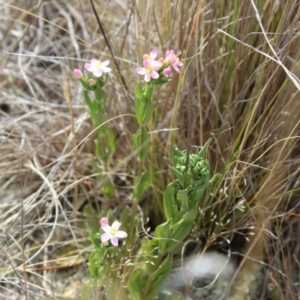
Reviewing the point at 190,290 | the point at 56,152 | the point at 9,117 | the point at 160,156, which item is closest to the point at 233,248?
the point at 190,290

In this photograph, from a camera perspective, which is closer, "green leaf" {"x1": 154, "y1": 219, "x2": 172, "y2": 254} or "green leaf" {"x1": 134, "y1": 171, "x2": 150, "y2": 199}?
"green leaf" {"x1": 154, "y1": 219, "x2": 172, "y2": 254}

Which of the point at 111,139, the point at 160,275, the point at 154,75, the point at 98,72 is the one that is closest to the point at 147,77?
the point at 154,75

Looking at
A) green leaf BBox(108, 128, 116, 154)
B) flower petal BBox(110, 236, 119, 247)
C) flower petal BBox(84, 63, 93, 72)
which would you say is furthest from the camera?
green leaf BBox(108, 128, 116, 154)

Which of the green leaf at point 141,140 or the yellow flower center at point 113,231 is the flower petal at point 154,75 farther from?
the yellow flower center at point 113,231

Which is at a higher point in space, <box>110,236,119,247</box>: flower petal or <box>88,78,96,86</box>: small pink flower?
<box>88,78,96,86</box>: small pink flower

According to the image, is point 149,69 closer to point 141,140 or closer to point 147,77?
point 147,77

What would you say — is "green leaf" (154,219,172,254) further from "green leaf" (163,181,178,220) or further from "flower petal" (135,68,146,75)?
"flower petal" (135,68,146,75)

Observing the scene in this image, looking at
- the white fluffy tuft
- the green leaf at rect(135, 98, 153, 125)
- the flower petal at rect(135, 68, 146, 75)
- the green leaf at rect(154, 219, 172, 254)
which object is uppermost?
the flower petal at rect(135, 68, 146, 75)

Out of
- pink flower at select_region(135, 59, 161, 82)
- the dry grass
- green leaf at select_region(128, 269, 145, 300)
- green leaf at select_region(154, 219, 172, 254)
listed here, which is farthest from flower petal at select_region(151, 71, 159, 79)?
green leaf at select_region(128, 269, 145, 300)

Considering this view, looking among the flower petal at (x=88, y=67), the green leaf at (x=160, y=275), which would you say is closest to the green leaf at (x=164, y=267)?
the green leaf at (x=160, y=275)
